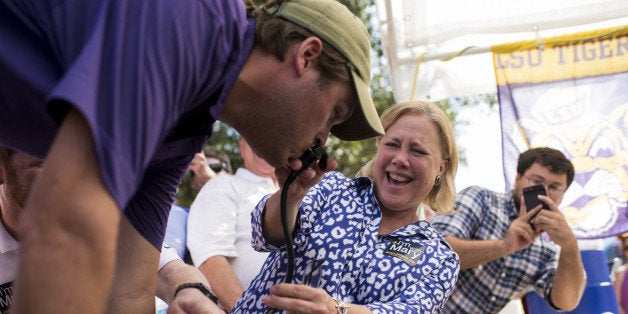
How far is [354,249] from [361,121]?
765mm

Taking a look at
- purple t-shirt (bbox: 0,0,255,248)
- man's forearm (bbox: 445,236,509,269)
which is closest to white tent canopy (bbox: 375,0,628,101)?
man's forearm (bbox: 445,236,509,269)

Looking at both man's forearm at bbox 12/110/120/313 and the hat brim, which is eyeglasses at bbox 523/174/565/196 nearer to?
the hat brim

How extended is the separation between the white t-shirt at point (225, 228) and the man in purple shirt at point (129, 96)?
5.88ft

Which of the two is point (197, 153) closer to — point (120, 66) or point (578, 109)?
point (120, 66)

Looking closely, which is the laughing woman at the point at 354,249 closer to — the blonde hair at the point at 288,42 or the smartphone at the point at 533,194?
the blonde hair at the point at 288,42

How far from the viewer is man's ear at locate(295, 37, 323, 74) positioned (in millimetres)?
1470

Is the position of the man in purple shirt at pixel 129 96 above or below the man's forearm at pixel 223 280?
above

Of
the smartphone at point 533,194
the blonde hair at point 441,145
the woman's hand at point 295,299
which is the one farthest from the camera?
the smartphone at point 533,194

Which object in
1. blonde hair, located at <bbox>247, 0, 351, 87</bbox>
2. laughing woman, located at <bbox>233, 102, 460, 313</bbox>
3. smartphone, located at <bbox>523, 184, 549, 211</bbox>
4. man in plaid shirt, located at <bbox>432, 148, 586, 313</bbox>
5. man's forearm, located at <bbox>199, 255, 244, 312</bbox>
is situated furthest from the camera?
smartphone, located at <bbox>523, 184, 549, 211</bbox>

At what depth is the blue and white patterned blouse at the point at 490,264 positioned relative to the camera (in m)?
3.56

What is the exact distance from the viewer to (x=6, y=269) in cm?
222

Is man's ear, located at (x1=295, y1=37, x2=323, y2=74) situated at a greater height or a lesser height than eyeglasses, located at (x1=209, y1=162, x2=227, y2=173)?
greater

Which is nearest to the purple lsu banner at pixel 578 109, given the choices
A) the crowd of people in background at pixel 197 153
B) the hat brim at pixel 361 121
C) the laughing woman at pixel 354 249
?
the crowd of people in background at pixel 197 153

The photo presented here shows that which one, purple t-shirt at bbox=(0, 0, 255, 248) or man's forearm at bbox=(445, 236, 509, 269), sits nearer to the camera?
purple t-shirt at bbox=(0, 0, 255, 248)
